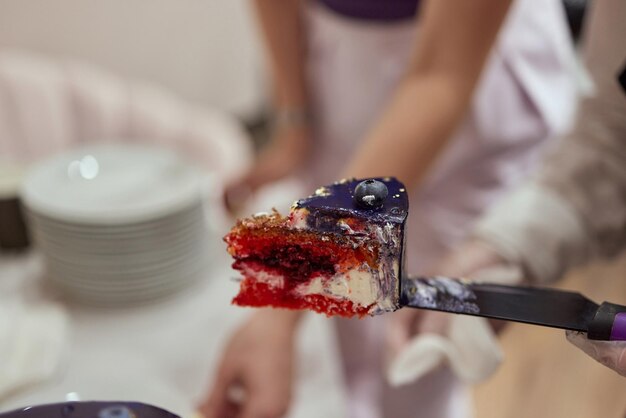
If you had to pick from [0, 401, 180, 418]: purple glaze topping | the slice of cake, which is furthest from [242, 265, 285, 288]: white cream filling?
[0, 401, 180, 418]: purple glaze topping

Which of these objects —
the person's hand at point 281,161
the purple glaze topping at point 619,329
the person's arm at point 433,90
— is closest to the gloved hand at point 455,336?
the person's arm at point 433,90

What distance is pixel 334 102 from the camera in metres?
1.19

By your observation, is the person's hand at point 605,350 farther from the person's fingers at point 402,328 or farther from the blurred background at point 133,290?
the person's fingers at point 402,328

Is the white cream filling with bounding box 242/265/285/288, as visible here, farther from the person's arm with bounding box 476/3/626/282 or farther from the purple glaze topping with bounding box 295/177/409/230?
the person's arm with bounding box 476/3/626/282

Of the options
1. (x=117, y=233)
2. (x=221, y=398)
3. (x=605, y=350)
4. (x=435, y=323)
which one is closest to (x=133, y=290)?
(x=117, y=233)

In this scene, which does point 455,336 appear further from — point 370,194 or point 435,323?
point 370,194

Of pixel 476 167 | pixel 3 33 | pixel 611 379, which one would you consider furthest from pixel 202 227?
pixel 3 33

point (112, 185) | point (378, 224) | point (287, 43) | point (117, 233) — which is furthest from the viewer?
point (287, 43)

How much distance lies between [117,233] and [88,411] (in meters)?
0.51

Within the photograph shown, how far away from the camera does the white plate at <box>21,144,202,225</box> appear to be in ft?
3.06

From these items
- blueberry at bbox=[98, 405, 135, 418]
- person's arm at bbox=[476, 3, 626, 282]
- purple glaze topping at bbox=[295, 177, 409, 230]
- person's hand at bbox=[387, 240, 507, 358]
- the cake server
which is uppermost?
person's arm at bbox=[476, 3, 626, 282]

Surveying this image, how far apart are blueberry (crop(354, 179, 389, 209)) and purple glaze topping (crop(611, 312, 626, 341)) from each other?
16cm

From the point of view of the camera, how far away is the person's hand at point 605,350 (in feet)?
1.35

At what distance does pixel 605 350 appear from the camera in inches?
16.7
